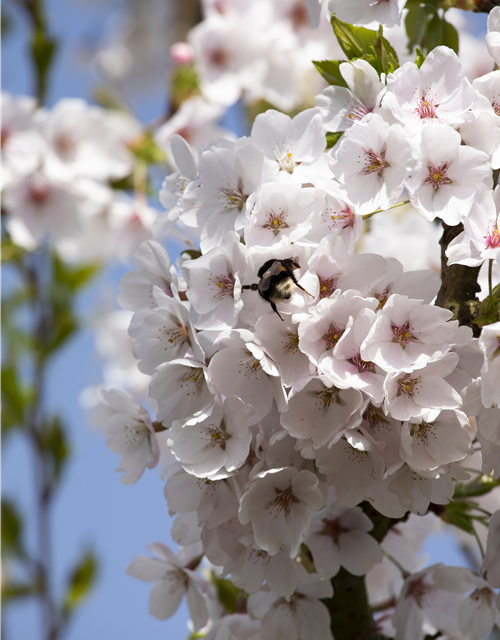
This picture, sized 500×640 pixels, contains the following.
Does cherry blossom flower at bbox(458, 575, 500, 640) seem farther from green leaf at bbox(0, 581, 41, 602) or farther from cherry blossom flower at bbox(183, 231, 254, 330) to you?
green leaf at bbox(0, 581, 41, 602)

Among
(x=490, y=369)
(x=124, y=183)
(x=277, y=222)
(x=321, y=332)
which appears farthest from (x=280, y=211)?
(x=124, y=183)

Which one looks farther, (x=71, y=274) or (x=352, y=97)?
(x=71, y=274)

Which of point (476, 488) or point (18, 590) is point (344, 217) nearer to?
point (476, 488)

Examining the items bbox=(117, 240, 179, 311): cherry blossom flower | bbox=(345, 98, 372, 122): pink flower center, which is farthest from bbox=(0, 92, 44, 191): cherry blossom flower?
bbox=(345, 98, 372, 122): pink flower center

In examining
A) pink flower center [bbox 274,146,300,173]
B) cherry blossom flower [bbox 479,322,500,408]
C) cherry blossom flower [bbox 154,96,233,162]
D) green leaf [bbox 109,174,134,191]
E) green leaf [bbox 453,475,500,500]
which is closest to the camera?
cherry blossom flower [bbox 479,322,500,408]

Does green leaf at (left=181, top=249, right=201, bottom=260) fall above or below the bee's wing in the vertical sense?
below

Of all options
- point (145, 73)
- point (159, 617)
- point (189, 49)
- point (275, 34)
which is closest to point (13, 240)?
point (189, 49)

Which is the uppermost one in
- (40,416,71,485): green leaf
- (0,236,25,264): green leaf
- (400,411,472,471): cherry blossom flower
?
(400,411,472,471): cherry blossom flower
